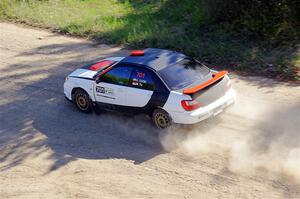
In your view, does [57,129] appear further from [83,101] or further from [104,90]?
[104,90]

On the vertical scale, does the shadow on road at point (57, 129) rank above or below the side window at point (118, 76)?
below

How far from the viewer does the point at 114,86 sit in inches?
430

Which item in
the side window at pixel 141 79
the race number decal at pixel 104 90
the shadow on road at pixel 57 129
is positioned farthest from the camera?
the race number decal at pixel 104 90

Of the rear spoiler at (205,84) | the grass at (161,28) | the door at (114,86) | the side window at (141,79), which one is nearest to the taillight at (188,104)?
the rear spoiler at (205,84)

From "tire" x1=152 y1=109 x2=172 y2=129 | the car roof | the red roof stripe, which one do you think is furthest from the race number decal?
"tire" x1=152 y1=109 x2=172 y2=129

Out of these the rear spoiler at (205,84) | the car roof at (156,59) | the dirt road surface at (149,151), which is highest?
the car roof at (156,59)

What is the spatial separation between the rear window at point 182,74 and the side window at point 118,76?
88 cm

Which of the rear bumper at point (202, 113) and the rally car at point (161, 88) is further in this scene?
the rally car at point (161, 88)

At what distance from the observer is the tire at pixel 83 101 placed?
11609 mm

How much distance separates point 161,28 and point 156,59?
6.79 meters

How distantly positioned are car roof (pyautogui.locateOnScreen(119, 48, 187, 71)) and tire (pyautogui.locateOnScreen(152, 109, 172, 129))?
0.97m

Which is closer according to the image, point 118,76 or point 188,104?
point 188,104

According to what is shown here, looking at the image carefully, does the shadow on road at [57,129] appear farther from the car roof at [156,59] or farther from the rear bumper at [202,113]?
the car roof at [156,59]

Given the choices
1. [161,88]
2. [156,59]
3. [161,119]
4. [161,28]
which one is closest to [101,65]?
[156,59]
